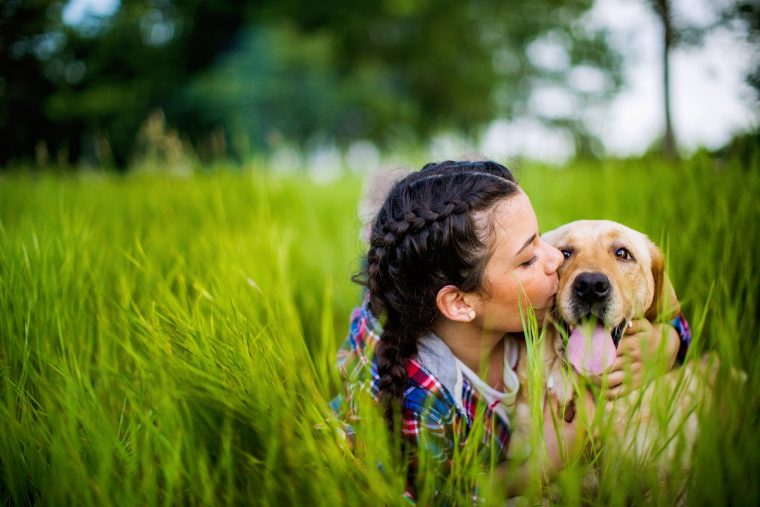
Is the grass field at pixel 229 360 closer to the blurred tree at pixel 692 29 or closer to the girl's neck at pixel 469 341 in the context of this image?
the girl's neck at pixel 469 341

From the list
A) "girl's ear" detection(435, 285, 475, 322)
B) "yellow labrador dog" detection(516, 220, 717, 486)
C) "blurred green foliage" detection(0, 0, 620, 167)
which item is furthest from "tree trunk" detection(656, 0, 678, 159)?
"blurred green foliage" detection(0, 0, 620, 167)

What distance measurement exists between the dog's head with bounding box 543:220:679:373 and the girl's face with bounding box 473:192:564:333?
0.25ft

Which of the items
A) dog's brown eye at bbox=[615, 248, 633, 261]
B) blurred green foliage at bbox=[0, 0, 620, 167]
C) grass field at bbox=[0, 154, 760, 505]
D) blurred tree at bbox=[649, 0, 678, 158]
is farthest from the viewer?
blurred green foliage at bbox=[0, 0, 620, 167]

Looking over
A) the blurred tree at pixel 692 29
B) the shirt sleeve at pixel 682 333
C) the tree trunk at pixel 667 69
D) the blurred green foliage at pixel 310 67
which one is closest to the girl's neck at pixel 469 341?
the shirt sleeve at pixel 682 333

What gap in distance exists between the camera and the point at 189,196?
364cm

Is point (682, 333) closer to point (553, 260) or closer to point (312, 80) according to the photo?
point (553, 260)

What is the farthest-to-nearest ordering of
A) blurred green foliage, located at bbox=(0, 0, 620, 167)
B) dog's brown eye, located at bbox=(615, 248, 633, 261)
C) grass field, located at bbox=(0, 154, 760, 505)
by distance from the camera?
blurred green foliage, located at bbox=(0, 0, 620, 167) < dog's brown eye, located at bbox=(615, 248, 633, 261) < grass field, located at bbox=(0, 154, 760, 505)

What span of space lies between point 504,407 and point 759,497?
830mm

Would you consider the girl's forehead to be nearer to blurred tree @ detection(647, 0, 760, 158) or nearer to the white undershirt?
the white undershirt

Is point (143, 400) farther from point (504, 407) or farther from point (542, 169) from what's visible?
point (542, 169)

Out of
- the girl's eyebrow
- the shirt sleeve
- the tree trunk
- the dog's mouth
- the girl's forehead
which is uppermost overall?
the tree trunk

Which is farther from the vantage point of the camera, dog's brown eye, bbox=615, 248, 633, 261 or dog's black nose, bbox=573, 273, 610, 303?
dog's brown eye, bbox=615, 248, 633, 261

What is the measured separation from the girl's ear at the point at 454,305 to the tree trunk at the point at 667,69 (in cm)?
296

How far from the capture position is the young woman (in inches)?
66.1
